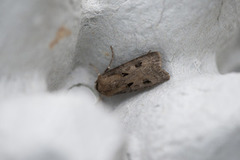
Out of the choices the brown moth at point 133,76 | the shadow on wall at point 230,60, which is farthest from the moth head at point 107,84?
the shadow on wall at point 230,60

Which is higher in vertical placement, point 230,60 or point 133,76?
point 230,60

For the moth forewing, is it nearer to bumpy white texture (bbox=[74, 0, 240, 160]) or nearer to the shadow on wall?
bumpy white texture (bbox=[74, 0, 240, 160])

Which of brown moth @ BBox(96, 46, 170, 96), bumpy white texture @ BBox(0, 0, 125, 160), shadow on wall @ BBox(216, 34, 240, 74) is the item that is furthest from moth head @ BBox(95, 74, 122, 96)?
shadow on wall @ BBox(216, 34, 240, 74)

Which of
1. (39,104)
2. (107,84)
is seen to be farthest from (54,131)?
(107,84)

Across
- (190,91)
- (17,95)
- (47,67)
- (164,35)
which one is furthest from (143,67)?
(17,95)

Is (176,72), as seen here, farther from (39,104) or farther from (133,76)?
(39,104)

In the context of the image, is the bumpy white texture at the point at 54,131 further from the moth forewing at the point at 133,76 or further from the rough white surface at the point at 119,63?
the moth forewing at the point at 133,76
